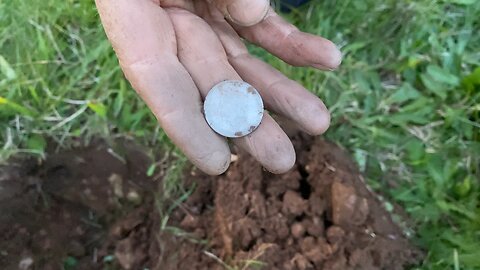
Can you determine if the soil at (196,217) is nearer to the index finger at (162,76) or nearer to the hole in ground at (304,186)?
the hole in ground at (304,186)

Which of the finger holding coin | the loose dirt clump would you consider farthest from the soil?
the finger holding coin

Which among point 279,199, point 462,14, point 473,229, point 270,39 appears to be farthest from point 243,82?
point 462,14

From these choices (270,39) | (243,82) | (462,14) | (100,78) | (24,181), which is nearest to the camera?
(243,82)

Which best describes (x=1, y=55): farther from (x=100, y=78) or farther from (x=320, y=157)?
(x=320, y=157)

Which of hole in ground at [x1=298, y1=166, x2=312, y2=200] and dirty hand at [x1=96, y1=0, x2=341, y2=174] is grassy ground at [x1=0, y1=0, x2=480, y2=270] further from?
dirty hand at [x1=96, y1=0, x2=341, y2=174]

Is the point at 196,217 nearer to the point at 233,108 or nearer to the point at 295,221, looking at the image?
the point at 295,221

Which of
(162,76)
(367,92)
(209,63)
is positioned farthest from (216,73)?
(367,92)

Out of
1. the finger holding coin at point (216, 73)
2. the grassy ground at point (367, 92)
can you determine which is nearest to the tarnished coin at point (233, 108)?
the finger holding coin at point (216, 73)
